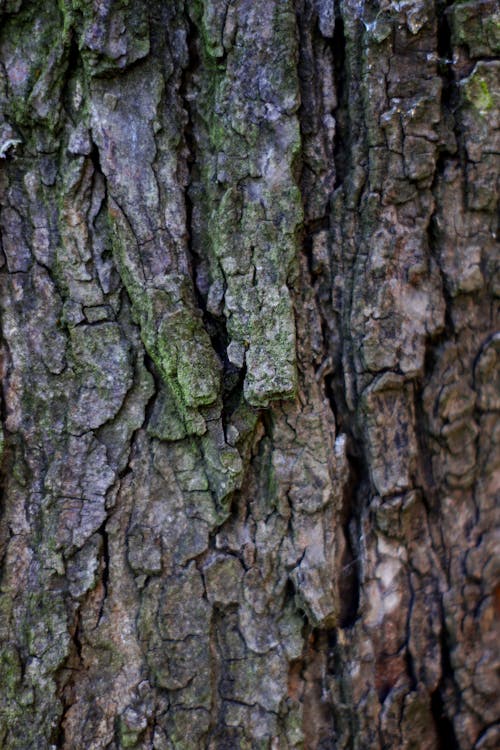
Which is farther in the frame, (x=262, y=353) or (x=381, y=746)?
(x=381, y=746)

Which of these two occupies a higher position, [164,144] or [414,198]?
[164,144]

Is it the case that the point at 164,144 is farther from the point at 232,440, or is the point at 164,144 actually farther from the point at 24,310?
the point at 232,440

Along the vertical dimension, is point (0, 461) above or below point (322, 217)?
below

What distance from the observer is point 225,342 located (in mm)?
1474

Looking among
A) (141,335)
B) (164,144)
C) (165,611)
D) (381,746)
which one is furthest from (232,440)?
(381,746)

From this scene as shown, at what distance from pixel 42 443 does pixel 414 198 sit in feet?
3.36

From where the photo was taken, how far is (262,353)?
140 cm

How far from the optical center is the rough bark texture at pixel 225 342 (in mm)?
1403

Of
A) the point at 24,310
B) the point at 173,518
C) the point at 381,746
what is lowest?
the point at 381,746

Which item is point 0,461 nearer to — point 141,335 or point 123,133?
point 141,335

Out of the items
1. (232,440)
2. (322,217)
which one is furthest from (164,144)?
(232,440)

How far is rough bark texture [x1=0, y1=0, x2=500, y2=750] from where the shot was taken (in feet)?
4.60

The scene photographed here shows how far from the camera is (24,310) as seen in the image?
1.47 m

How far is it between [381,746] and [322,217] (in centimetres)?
126
